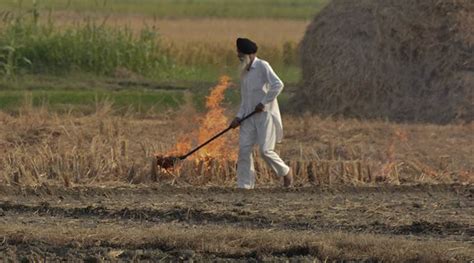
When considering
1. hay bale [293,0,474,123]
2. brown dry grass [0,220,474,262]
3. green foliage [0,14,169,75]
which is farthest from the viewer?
green foliage [0,14,169,75]

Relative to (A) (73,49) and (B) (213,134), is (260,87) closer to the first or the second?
(B) (213,134)

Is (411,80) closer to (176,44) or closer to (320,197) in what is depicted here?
(320,197)

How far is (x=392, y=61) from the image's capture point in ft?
65.0

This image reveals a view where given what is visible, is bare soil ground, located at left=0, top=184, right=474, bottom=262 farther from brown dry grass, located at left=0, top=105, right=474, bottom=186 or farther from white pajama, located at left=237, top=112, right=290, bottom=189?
brown dry grass, located at left=0, top=105, right=474, bottom=186

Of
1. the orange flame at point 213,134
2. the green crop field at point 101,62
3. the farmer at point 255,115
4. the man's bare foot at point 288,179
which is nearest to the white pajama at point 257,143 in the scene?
the farmer at point 255,115

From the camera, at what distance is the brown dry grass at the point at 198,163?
12773mm

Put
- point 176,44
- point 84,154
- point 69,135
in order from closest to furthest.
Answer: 1. point 84,154
2. point 69,135
3. point 176,44

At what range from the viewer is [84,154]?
1309 centimetres

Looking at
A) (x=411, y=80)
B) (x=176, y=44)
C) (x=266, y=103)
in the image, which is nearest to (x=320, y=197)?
(x=266, y=103)

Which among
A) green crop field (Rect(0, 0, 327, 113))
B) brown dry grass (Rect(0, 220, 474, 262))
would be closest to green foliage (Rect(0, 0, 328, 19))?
green crop field (Rect(0, 0, 327, 113))

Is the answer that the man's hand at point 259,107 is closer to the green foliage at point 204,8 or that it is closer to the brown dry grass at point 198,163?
the brown dry grass at point 198,163

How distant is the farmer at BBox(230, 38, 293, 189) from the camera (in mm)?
12047

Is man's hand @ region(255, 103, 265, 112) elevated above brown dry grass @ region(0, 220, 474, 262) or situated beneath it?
elevated above

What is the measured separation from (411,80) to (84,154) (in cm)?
777
